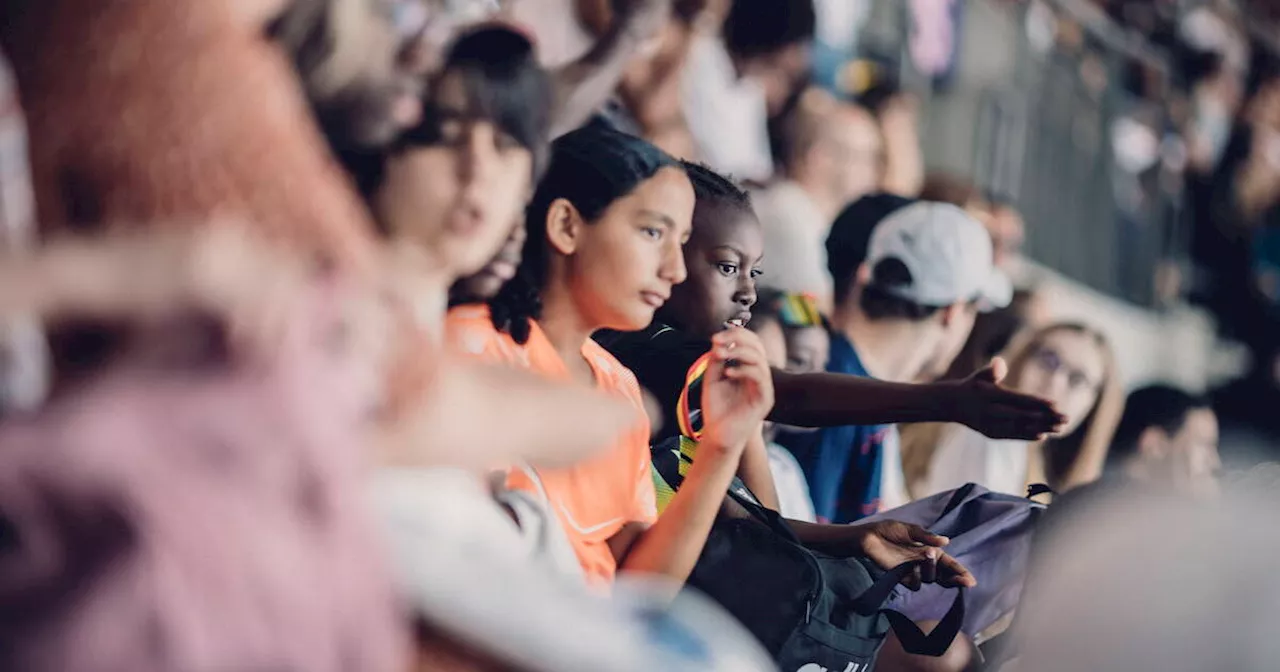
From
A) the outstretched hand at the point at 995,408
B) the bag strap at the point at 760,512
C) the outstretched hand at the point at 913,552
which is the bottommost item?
the bag strap at the point at 760,512

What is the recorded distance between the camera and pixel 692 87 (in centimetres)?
127

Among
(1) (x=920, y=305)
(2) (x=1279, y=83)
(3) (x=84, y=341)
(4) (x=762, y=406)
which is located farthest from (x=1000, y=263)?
(2) (x=1279, y=83)

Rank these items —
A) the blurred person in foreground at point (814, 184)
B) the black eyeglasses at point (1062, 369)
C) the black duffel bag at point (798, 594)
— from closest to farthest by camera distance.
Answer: the black duffel bag at point (798, 594) < the blurred person in foreground at point (814, 184) < the black eyeglasses at point (1062, 369)

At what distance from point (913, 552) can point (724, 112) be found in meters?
0.45

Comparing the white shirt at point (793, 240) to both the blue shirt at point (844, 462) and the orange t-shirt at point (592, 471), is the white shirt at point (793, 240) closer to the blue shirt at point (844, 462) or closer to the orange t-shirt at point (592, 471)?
the blue shirt at point (844, 462)

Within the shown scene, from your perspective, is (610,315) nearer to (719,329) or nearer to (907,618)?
(719,329)

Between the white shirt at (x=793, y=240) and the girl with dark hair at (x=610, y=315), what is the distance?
201mm

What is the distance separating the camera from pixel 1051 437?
4.68ft

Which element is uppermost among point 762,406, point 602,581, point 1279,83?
point 1279,83

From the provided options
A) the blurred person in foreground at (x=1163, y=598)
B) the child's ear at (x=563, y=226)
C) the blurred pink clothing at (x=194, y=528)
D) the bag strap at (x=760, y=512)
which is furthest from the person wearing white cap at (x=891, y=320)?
the blurred pink clothing at (x=194, y=528)

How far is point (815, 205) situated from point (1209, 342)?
5.31ft

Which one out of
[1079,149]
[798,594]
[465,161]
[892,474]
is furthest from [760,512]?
[1079,149]

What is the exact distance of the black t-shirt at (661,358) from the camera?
99cm

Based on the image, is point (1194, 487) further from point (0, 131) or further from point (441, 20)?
point (0, 131)
